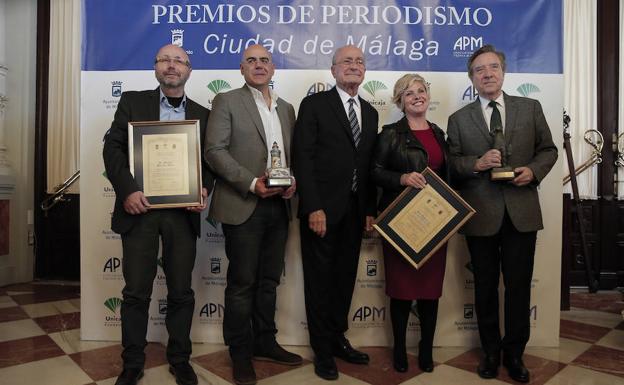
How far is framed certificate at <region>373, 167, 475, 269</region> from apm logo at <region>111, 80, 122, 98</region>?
1868 millimetres

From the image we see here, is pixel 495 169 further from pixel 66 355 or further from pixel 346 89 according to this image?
pixel 66 355

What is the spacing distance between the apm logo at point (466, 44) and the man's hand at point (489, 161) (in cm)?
96

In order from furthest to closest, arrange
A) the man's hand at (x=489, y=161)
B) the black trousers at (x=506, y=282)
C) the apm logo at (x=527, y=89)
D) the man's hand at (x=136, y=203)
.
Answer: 1. the apm logo at (x=527, y=89)
2. the black trousers at (x=506, y=282)
3. the man's hand at (x=489, y=161)
4. the man's hand at (x=136, y=203)

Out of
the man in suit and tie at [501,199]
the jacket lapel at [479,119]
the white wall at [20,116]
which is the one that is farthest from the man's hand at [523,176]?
the white wall at [20,116]

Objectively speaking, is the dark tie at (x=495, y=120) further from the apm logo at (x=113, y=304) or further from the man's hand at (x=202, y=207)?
the apm logo at (x=113, y=304)

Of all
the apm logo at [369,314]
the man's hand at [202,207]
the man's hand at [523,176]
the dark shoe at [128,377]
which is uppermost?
the man's hand at [523,176]

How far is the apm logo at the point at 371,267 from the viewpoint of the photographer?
9.37ft

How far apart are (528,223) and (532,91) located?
1.04m

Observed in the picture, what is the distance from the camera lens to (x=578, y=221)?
178 inches

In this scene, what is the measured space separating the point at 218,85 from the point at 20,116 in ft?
10.8

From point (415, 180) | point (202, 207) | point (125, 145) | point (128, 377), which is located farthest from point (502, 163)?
point (128, 377)

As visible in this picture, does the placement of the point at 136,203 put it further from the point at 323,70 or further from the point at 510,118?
the point at 510,118

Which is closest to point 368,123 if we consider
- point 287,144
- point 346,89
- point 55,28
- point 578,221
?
point 346,89

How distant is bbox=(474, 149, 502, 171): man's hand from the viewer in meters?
2.17
